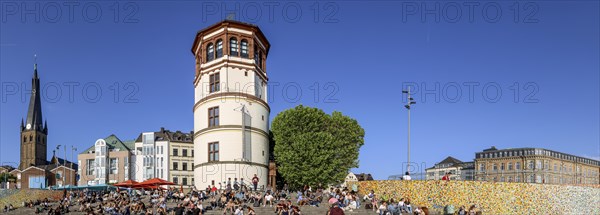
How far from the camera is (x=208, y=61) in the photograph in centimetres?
5688

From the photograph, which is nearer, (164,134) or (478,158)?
(164,134)

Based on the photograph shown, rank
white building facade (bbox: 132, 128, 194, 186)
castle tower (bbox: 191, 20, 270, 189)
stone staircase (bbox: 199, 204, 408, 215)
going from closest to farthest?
stone staircase (bbox: 199, 204, 408, 215) < castle tower (bbox: 191, 20, 270, 189) < white building facade (bbox: 132, 128, 194, 186)

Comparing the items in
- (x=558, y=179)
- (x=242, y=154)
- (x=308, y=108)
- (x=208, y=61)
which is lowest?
(x=558, y=179)

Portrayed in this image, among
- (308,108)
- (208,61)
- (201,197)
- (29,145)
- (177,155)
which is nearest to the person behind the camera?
(201,197)

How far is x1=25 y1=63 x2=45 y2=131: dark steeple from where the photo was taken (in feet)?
540

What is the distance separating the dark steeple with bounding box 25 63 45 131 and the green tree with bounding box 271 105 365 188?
421ft

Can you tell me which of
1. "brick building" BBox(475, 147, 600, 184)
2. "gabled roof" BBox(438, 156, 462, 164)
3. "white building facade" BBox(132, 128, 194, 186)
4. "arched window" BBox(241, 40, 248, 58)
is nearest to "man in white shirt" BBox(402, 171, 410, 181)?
"arched window" BBox(241, 40, 248, 58)

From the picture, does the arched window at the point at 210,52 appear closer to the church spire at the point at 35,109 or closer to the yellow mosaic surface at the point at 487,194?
the yellow mosaic surface at the point at 487,194

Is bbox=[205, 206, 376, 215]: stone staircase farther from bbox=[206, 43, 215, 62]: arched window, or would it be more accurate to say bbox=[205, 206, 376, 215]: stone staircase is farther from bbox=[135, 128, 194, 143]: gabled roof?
bbox=[135, 128, 194, 143]: gabled roof

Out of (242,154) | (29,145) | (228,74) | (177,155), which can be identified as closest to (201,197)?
(242,154)

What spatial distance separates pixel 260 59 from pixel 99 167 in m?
72.0

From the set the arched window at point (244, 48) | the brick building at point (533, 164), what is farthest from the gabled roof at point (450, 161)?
the arched window at point (244, 48)

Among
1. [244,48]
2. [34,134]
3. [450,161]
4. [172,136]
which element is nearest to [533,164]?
[450,161]

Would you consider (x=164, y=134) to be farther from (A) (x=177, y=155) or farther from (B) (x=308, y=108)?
(B) (x=308, y=108)
